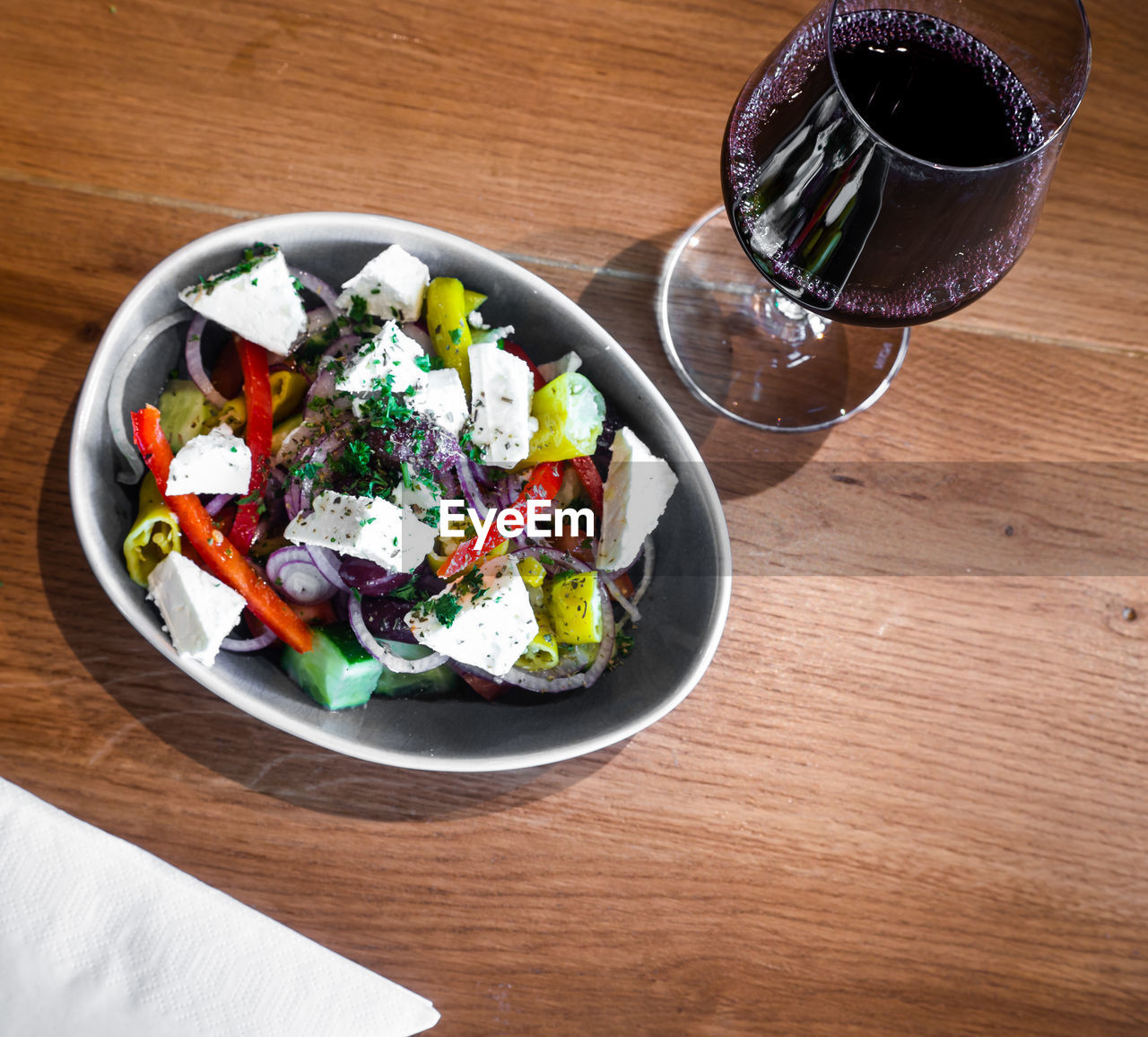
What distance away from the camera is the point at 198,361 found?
1.12 meters

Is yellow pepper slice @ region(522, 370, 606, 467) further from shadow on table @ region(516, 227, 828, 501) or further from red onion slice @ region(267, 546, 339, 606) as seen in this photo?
red onion slice @ region(267, 546, 339, 606)

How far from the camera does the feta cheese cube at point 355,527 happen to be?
3.20ft

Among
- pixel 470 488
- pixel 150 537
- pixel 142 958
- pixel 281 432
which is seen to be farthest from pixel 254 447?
pixel 142 958

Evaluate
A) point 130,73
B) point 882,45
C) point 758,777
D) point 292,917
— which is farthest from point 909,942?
point 130,73

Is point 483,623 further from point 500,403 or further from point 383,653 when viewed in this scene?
point 500,403

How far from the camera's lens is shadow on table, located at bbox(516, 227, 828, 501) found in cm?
123

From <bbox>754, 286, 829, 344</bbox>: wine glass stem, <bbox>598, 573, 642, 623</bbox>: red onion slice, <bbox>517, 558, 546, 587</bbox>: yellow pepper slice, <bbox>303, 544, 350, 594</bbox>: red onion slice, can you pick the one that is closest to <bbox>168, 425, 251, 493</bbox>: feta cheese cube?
<bbox>303, 544, 350, 594</bbox>: red onion slice

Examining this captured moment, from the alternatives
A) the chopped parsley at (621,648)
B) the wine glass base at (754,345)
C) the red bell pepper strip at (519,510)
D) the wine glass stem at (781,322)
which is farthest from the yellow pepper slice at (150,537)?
the wine glass stem at (781,322)

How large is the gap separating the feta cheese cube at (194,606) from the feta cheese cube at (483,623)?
0.20 metres

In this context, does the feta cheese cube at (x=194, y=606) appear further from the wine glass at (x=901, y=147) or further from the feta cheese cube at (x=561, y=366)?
the wine glass at (x=901, y=147)

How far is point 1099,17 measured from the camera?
132 cm

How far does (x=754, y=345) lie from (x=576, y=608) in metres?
0.46

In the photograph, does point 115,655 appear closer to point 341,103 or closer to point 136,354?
point 136,354

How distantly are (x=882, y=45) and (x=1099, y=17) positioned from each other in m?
0.67
